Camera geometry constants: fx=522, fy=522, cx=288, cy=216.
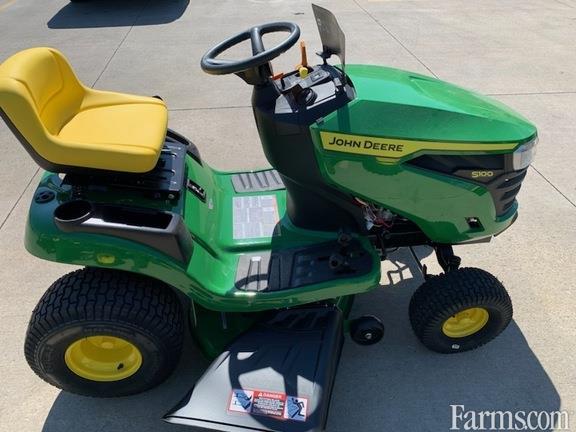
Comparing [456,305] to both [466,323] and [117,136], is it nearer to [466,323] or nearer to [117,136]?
[466,323]

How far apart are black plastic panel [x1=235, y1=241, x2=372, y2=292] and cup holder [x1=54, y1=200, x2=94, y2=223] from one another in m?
0.62

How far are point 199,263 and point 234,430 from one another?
24.1 inches

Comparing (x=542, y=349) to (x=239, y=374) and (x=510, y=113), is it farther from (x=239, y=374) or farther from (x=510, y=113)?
(x=239, y=374)

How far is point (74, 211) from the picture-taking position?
182cm

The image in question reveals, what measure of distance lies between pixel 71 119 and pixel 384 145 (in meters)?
1.33

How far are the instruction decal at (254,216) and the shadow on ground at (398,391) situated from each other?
0.58 m

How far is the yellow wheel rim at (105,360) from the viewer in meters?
2.03

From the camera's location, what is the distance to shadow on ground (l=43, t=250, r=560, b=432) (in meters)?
2.04

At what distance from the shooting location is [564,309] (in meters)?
2.49

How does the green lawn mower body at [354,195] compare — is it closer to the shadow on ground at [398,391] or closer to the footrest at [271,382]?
the footrest at [271,382]

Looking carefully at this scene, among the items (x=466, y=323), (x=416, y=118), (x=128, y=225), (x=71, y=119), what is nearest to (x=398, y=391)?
(x=466, y=323)

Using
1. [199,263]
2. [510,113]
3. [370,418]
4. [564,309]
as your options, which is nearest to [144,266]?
[199,263]

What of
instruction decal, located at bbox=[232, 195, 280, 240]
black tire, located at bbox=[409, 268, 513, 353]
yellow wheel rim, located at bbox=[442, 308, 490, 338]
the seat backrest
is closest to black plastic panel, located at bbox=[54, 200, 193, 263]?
the seat backrest

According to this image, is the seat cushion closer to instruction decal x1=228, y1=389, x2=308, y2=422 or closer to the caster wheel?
instruction decal x1=228, y1=389, x2=308, y2=422
